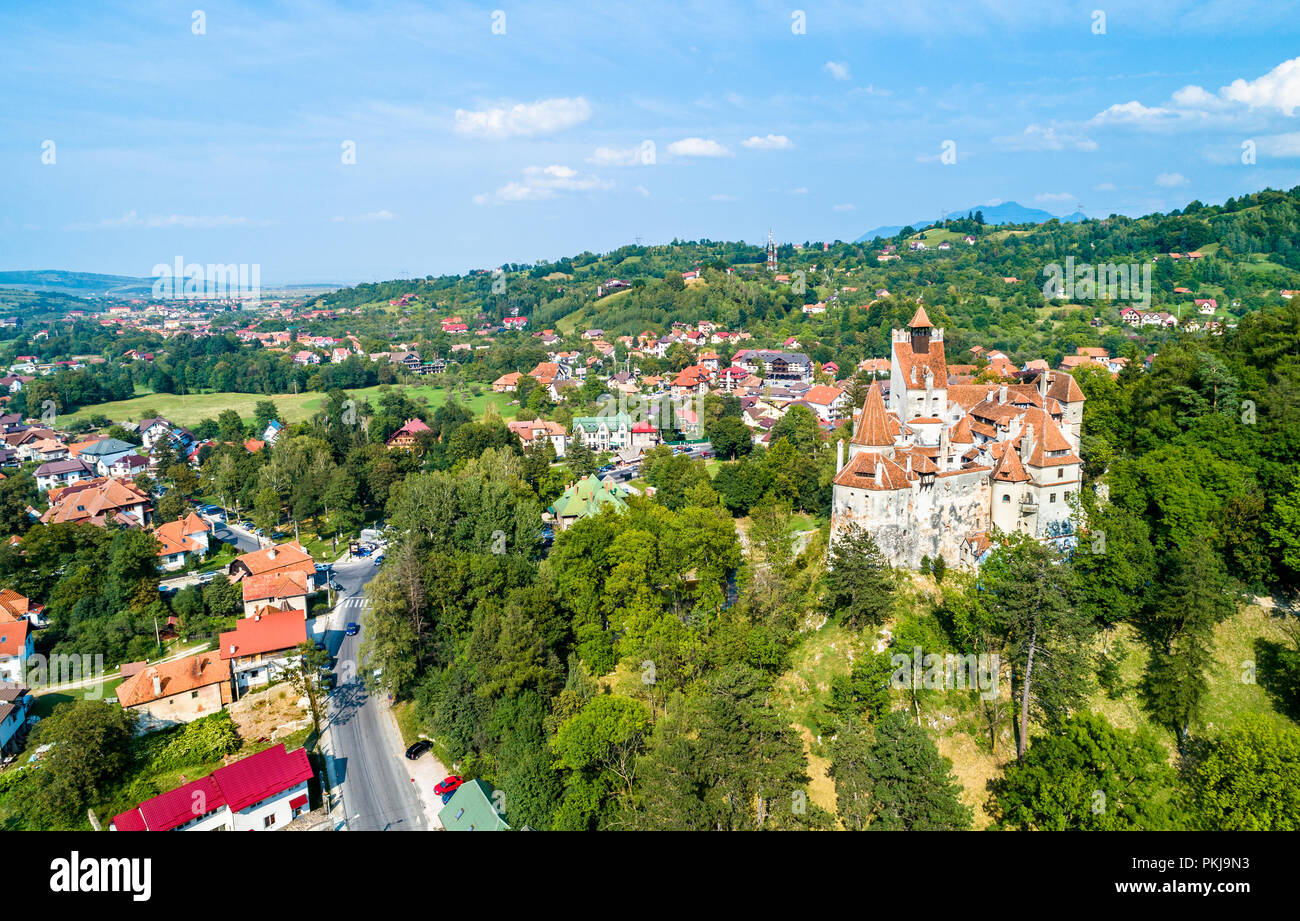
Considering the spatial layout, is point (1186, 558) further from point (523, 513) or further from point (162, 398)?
point (162, 398)

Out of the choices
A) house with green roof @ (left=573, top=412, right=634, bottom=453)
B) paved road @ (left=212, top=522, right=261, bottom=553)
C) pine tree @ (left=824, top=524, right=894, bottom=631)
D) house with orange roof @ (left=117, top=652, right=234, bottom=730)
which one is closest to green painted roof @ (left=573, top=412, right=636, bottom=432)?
house with green roof @ (left=573, top=412, right=634, bottom=453)

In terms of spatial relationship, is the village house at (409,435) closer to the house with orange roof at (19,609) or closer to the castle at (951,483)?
the house with orange roof at (19,609)

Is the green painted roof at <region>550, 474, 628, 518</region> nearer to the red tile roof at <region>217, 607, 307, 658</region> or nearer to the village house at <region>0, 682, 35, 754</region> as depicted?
the red tile roof at <region>217, 607, 307, 658</region>

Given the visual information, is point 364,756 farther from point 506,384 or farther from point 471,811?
point 506,384

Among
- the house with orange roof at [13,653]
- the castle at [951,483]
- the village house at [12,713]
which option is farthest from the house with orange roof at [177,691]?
the castle at [951,483]

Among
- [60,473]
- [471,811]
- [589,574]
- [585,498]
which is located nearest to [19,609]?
[585,498]

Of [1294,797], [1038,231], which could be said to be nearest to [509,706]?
[1294,797]
